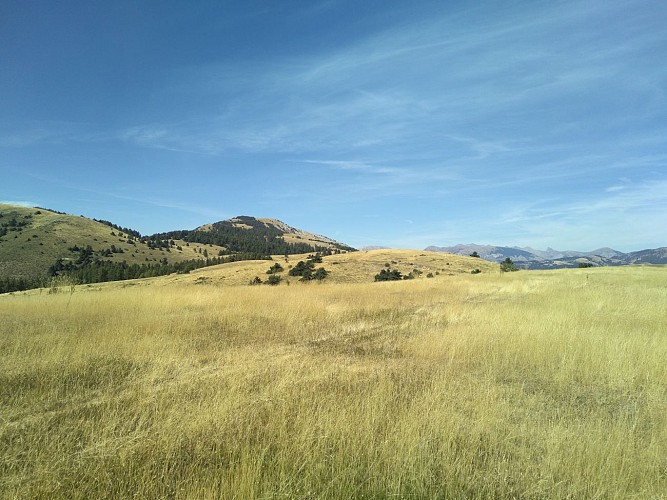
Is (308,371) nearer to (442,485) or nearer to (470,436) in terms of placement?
(470,436)

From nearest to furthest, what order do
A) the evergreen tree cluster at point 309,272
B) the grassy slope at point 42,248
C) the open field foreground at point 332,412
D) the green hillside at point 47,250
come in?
the open field foreground at point 332,412
the evergreen tree cluster at point 309,272
the grassy slope at point 42,248
the green hillside at point 47,250

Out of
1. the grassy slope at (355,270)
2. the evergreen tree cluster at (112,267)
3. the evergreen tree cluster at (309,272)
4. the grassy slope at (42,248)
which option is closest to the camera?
the evergreen tree cluster at (309,272)

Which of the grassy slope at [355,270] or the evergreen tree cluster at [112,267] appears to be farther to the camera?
the evergreen tree cluster at [112,267]

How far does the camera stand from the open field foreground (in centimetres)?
333

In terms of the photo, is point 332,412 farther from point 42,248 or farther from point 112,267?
point 42,248

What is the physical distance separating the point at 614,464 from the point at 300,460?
312cm

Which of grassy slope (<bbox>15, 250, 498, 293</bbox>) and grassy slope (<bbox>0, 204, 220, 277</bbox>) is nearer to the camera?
grassy slope (<bbox>15, 250, 498, 293</bbox>)

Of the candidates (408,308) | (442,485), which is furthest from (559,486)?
(408,308)

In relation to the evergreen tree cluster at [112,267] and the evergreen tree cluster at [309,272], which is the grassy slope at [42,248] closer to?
the evergreen tree cluster at [112,267]

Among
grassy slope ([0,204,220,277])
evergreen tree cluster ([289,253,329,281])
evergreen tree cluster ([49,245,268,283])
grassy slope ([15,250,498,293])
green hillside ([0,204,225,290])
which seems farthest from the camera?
green hillside ([0,204,225,290])

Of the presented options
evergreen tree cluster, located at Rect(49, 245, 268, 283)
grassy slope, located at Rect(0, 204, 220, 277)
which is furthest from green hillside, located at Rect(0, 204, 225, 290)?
evergreen tree cluster, located at Rect(49, 245, 268, 283)

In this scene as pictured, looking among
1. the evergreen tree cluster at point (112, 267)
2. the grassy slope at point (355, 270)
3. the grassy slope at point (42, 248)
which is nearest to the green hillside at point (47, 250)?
the grassy slope at point (42, 248)

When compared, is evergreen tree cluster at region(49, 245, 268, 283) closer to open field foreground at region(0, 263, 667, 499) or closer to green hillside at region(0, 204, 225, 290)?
green hillside at region(0, 204, 225, 290)

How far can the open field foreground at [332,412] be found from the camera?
3334 millimetres
